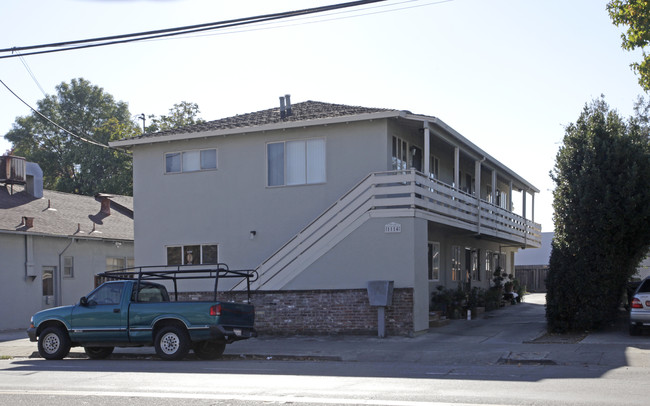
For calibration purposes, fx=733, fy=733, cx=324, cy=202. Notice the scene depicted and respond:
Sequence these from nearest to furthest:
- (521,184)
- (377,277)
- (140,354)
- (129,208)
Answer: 1. (140,354)
2. (377,277)
3. (521,184)
4. (129,208)

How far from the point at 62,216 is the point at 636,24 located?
79.2ft

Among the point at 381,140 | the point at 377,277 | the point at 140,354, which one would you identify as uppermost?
the point at 381,140

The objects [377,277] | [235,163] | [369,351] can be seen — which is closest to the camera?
[369,351]

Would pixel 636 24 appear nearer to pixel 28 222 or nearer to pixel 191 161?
pixel 191 161

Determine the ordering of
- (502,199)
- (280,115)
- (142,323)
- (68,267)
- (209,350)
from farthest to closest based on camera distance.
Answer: (502,199) → (68,267) → (280,115) → (209,350) → (142,323)

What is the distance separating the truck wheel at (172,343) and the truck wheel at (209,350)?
644mm

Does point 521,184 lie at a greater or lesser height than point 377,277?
greater

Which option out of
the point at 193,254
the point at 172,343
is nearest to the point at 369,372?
the point at 172,343

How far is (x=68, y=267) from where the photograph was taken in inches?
1204

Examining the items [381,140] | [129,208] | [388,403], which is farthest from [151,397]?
[129,208]

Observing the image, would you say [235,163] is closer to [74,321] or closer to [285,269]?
[285,269]

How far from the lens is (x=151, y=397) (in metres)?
9.96

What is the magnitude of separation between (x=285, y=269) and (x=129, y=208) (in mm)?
19816

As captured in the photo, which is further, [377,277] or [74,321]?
[377,277]
